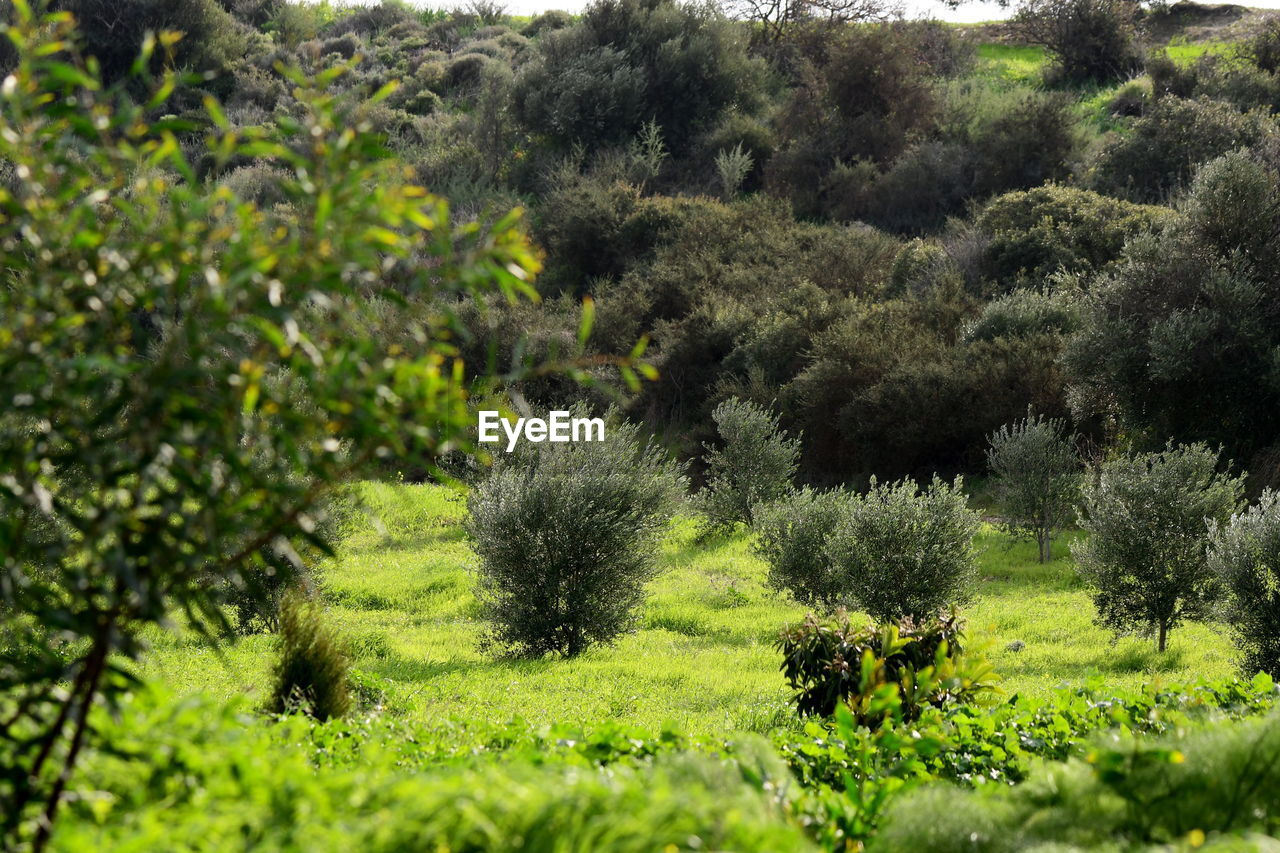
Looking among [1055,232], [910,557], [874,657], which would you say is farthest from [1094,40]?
[874,657]

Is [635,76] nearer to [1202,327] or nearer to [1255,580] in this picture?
[1202,327]

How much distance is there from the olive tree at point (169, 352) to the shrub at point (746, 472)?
16355 mm

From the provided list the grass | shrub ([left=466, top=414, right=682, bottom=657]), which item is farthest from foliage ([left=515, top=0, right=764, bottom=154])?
shrub ([left=466, top=414, right=682, bottom=657])

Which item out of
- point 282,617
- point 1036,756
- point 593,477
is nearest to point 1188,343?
point 593,477

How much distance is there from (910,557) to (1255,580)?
3212 mm

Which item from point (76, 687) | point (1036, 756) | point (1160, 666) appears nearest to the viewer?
point (76, 687)

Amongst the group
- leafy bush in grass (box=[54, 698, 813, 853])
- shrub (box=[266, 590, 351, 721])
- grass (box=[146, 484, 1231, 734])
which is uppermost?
leafy bush in grass (box=[54, 698, 813, 853])

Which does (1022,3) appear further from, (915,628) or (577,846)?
(577,846)

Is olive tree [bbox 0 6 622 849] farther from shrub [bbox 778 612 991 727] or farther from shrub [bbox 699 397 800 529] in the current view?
shrub [bbox 699 397 800 529]

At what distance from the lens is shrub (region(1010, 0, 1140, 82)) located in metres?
40.1

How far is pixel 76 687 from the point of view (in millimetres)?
2574

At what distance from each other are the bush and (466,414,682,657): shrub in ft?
19.5

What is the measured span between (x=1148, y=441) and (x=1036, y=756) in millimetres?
15861

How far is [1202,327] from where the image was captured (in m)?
17.8
